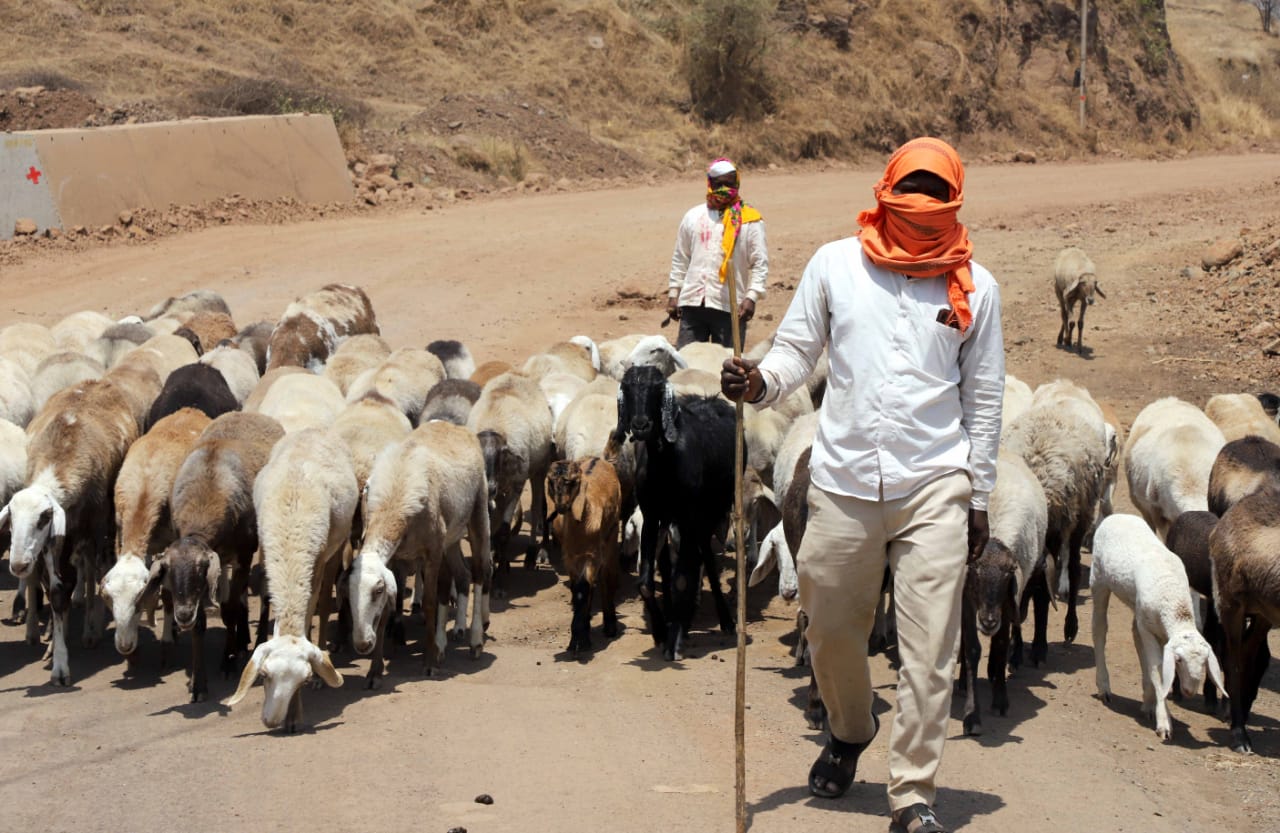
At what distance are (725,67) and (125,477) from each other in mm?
25639

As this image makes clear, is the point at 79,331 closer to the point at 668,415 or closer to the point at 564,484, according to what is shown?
the point at 564,484

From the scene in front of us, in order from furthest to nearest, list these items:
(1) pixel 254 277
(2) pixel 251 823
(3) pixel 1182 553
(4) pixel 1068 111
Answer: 1. (4) pixel 1068 111
2. (1) pixel 254 277
3. (3) pixel 1182 553
4. (2) pixel 251 823

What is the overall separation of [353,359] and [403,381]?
1.19 metres

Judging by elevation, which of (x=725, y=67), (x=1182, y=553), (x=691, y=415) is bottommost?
(x=1182, y=553)

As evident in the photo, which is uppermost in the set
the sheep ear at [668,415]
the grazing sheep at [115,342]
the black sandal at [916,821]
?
the sheep ear at [668,415]

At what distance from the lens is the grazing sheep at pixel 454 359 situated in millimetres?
12922

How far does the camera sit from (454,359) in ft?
42.9

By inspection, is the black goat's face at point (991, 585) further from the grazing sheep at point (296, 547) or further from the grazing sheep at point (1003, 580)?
the grazing sheep at point (296, 547)

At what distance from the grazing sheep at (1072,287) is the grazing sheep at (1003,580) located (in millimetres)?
8423

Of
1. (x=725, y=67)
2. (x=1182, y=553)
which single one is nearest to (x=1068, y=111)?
(x=725, y=67)

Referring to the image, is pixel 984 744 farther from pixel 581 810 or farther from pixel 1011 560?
pixel 581 810

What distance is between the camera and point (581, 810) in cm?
580

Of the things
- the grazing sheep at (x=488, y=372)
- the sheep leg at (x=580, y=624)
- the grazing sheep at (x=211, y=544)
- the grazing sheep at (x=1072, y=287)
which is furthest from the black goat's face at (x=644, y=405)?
the grazing sheep at (x=1072, y=287)

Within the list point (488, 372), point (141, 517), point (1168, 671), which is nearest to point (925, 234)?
point (1168, 671)
